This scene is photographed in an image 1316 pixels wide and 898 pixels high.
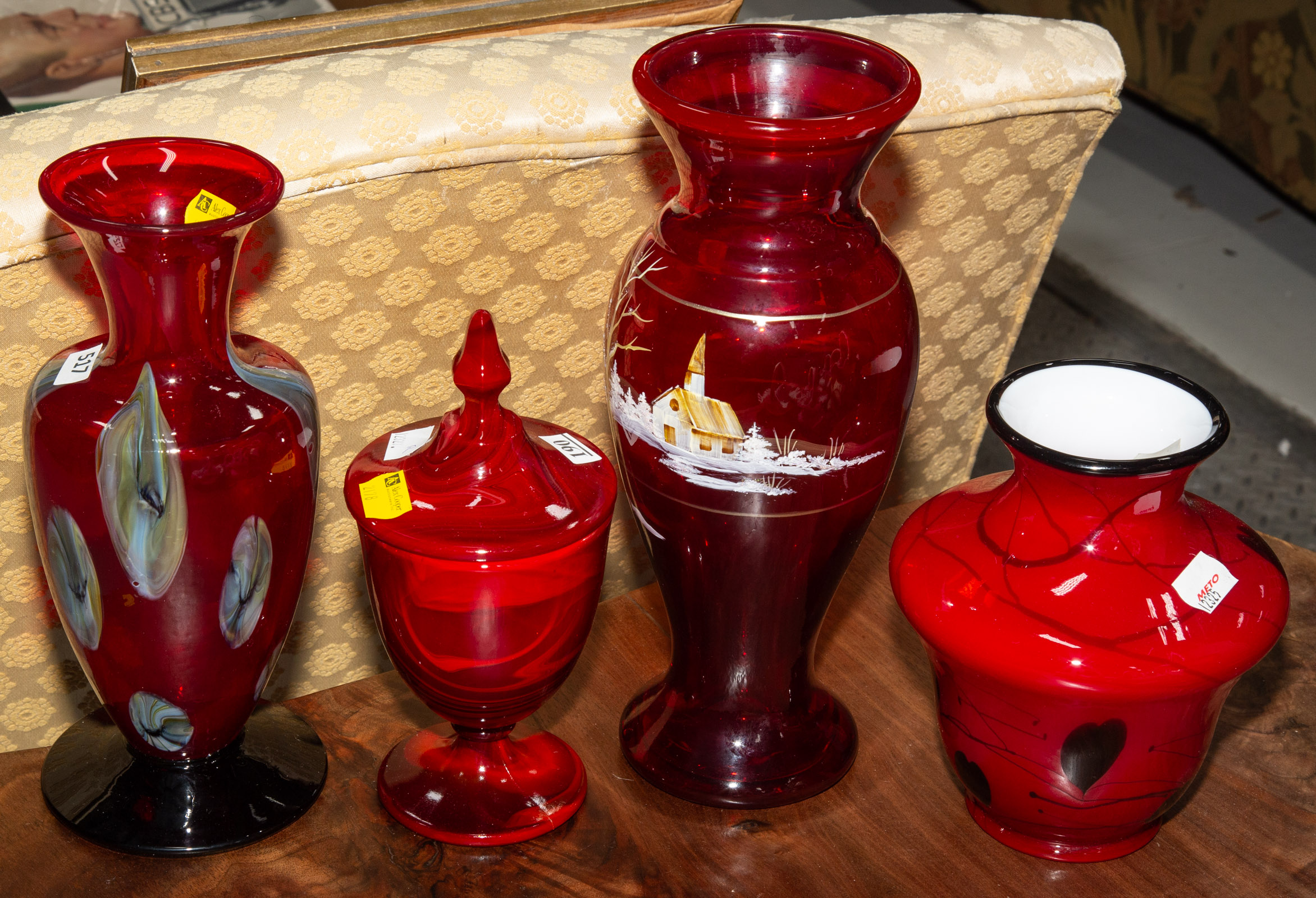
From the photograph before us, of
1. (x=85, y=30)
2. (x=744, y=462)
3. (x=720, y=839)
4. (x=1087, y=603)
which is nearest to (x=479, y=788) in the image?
(x=720, y=839)

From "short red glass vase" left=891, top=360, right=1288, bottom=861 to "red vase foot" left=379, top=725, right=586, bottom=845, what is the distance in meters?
0.25

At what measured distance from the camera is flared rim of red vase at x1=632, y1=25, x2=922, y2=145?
66 cm

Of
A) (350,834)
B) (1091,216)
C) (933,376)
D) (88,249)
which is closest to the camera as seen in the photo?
(88,249)

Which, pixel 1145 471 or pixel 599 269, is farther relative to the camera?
pixel 599 269

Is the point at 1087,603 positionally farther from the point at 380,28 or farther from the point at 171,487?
the point at 380,28

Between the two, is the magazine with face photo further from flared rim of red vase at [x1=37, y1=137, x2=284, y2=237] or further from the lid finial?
the lid finial

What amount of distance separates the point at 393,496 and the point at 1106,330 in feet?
7.09

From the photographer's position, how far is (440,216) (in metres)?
0.92

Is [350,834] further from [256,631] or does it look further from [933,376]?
[933,376]

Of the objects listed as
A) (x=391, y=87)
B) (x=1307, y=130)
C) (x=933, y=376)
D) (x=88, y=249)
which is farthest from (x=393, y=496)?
(x=1307, y=130)

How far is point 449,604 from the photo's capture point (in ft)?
2.32

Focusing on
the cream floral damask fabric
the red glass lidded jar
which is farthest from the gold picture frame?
the red glass lidded jar

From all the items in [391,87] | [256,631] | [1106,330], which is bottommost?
[1106,330]

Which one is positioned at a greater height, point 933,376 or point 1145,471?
point 1145,471
